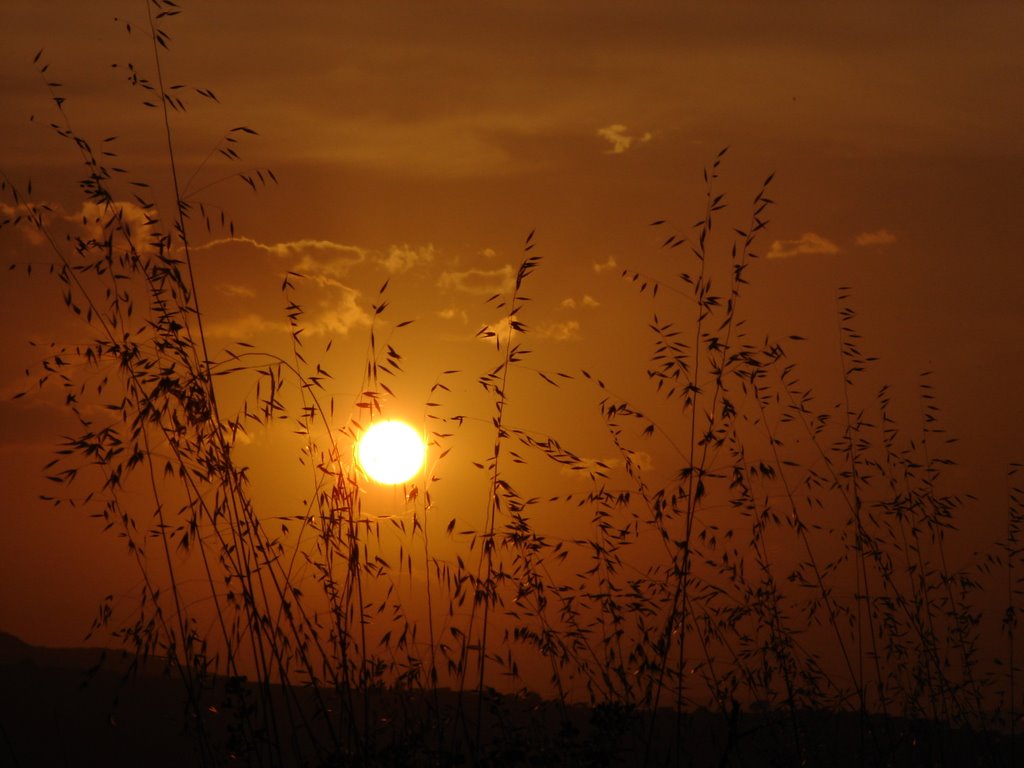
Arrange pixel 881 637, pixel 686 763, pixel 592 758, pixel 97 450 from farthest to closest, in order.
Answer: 1. pixel 881 637
2. pixel 686 763
3. pixel 97 450
4. pixel 592 758

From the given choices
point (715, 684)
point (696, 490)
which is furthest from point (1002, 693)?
point (696, 490)

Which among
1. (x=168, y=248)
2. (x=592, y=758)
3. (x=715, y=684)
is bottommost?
(x=592, y=758)

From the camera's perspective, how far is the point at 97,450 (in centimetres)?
363

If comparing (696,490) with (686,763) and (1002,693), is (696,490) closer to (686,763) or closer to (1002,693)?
(686,763)

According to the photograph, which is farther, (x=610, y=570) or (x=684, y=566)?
(x=610, y=570)

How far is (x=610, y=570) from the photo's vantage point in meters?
4.23

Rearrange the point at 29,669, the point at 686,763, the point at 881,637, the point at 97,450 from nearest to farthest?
the point at 97,450 → the point at 686,763 → the point at 881,637 → the point at 29,669

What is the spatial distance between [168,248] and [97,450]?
80 cm

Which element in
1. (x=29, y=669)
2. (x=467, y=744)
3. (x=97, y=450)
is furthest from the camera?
(x=29, y=669)

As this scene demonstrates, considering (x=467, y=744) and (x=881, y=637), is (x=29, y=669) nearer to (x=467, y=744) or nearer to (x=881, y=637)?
(x=467, y=744)

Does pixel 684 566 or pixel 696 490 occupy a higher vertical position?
pixel 696 490

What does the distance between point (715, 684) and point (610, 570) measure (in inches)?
24.5

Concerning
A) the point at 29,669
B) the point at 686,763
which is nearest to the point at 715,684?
the point at 686,763

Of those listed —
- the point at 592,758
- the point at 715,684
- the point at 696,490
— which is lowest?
the point at 592,758
